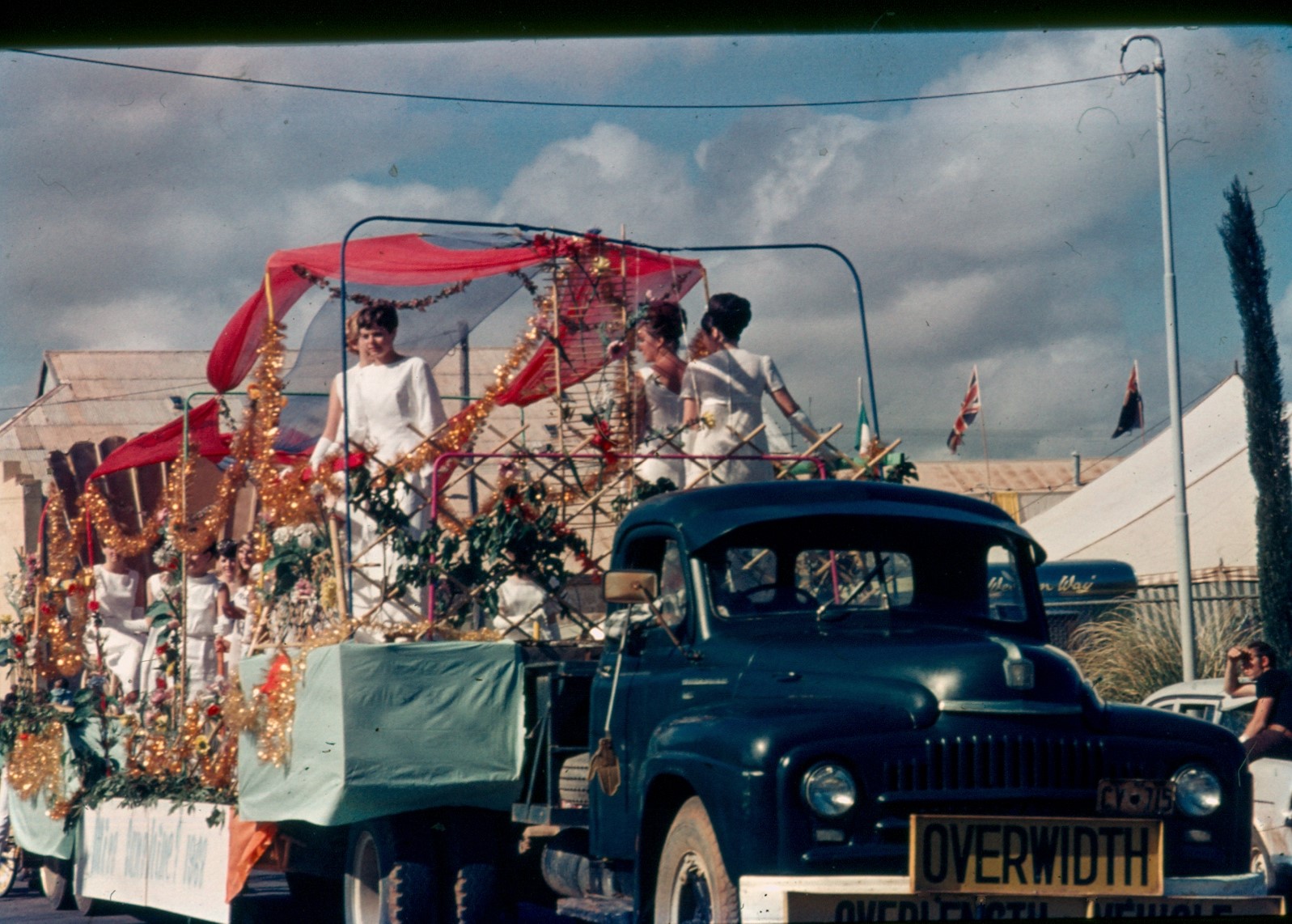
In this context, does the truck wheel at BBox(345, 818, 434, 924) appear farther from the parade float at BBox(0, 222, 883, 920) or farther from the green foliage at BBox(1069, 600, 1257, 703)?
the green foliage at BBox(1069, 600, 1257, 703)

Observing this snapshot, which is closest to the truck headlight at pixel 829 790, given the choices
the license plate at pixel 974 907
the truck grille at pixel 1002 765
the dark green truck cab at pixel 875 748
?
the dark green truck cab at pixel 875 748

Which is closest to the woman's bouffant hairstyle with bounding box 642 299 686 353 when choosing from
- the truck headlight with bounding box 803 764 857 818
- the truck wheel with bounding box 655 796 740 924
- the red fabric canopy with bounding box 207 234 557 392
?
the red fabric canopy with bounding box 207 234 557 392

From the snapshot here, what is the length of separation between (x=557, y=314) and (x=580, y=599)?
1.76 metres

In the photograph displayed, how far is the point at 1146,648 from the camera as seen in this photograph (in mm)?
19969

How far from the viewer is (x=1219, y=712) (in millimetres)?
11336

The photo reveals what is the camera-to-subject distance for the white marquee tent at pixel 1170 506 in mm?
25844

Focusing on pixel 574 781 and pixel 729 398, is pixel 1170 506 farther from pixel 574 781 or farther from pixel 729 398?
pixel 574 781

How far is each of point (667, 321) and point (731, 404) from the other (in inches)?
25.5

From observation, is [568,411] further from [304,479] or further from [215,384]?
[215,384]

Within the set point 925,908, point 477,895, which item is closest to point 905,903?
point 925,908

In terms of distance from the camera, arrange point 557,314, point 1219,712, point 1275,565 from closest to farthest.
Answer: point 557,314
point 1219,712
point 1275,565

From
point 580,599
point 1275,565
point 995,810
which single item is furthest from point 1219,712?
point 1275,565

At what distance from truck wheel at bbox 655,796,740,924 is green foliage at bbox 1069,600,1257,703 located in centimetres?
1362

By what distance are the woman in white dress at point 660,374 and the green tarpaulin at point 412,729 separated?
6.74 feet
